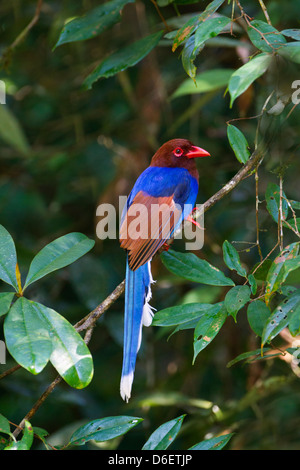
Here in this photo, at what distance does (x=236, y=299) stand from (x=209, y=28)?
0.84 meters

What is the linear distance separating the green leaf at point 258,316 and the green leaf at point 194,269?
0.15 meters

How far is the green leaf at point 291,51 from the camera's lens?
177 cm

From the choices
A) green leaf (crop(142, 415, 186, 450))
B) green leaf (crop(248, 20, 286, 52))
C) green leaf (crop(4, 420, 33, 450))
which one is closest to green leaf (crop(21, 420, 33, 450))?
green leaf (crop(4, 420, 33, 450))

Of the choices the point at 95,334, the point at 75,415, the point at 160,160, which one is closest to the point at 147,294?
the point at 160,160

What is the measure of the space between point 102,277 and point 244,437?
3.92 feet

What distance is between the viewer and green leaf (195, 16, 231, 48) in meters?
1.82

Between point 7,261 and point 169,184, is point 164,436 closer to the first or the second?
point 7,261

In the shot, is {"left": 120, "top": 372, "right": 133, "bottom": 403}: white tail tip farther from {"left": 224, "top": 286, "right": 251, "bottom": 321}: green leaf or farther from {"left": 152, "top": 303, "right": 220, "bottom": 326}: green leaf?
{"left": 224, "top": 286, "right": 251, "bottom": 321}: green leaf

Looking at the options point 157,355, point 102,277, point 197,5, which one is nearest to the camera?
point 102,277

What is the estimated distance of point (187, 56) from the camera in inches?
79.0

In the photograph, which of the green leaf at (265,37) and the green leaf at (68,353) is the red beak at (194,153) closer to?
the green leaf at (265,37)
